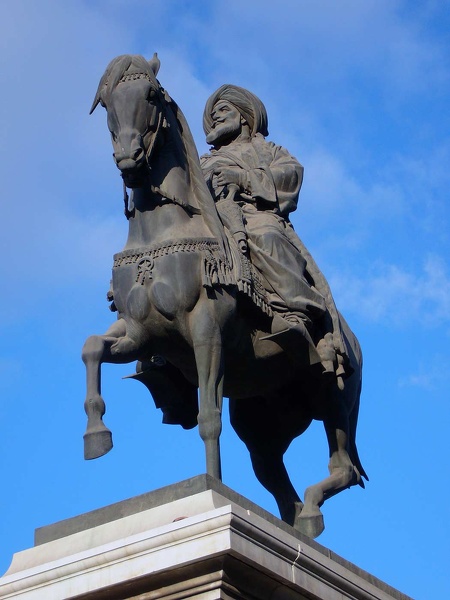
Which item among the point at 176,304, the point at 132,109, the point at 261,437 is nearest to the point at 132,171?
the point at 132,109

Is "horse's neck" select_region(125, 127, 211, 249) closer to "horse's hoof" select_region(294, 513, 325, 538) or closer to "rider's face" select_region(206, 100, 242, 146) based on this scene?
"rider's face" select_region(206, 100, 242, 146)

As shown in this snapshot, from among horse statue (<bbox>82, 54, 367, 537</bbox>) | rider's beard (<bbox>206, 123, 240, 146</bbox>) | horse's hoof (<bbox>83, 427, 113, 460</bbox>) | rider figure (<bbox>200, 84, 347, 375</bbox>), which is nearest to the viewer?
horse's hoof (<bbox>83, 427, 113, 460</bbox>)

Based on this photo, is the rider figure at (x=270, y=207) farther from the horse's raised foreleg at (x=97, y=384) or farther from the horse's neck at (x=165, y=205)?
the horse's raised foreleg at (x=97, y=384)

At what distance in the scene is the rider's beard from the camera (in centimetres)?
1383

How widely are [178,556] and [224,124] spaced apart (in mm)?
5181

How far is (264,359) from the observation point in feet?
40.3

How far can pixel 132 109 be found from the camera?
38.2ft

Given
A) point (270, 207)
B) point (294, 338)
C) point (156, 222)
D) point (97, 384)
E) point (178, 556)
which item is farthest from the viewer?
point (270, 207)

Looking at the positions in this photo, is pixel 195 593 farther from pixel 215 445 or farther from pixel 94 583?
pixel 215 445

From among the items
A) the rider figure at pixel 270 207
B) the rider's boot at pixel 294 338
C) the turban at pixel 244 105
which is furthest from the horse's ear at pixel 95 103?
the rider's boot at pixel 294 338

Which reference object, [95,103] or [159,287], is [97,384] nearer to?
[159,287]

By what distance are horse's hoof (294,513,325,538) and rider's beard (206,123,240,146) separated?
3.66 metres

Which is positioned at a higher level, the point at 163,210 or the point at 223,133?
the point at 223,133

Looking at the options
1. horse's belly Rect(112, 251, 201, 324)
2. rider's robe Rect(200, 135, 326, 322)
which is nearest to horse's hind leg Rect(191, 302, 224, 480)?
horse's belly Rect(112, 251, 201, 324)
